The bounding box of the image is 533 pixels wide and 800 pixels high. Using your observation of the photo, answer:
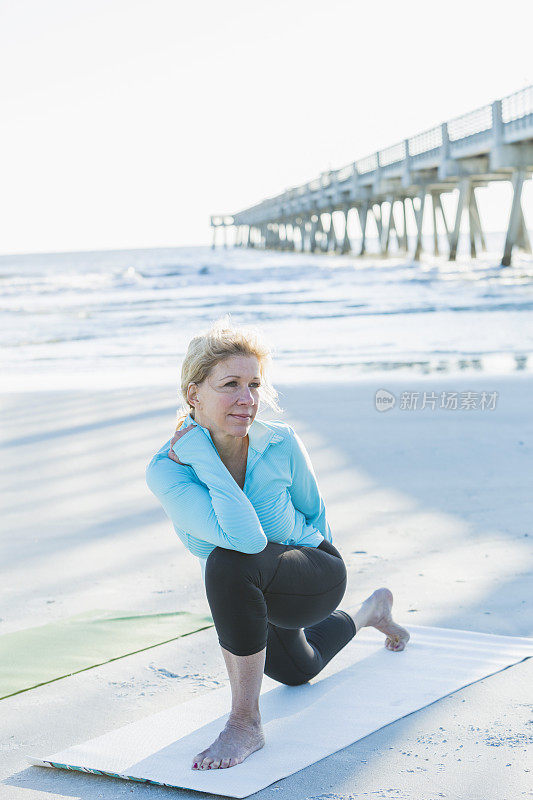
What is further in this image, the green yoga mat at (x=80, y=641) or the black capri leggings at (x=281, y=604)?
the green yoga mat at (x=80, y=641)

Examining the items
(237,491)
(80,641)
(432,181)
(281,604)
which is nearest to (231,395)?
(237,491)

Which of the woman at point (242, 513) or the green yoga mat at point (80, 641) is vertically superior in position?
the woman at point (242, 513)

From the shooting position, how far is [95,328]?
13.9 m

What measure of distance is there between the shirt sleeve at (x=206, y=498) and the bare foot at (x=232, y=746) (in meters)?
0.40

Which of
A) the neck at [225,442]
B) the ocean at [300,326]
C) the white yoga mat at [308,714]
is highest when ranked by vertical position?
the neck at [225,442]

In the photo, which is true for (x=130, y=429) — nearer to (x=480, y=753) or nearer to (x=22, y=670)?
(x=22, y=670)

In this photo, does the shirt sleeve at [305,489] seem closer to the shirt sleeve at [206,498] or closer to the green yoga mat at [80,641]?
the shirt sleeve at [206,498]

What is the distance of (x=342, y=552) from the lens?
3.46 metres

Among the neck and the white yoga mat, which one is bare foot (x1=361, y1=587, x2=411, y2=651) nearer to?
the white yoga mat

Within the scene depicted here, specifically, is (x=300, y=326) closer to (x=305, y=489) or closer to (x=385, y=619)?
(x=385, y=619)

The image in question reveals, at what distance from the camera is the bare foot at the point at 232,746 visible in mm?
2061

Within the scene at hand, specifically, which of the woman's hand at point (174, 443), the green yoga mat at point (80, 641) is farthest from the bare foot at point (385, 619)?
the woman's hand at point (174, 443)

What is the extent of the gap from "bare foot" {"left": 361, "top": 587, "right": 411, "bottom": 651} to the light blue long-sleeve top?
0.36 m

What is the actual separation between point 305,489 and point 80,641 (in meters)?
0.90
